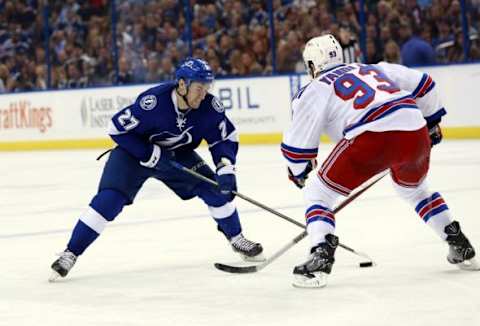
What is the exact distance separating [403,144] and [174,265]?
143cm

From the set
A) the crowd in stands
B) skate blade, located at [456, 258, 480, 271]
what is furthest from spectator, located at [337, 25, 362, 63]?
skate blade, located at [456, 258, 480, 271]

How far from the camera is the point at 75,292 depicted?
4742mm

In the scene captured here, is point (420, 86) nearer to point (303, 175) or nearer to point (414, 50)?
point (303, 175)

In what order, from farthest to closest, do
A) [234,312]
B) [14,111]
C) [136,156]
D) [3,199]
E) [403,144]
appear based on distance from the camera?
[14,111] → [3,199] → [136,156] → [403,144] → [234,312]

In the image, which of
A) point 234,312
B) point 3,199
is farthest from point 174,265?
point 3,199

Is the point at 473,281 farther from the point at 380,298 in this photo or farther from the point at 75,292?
the point at 75,292

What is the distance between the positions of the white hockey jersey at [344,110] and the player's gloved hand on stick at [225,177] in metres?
0.68

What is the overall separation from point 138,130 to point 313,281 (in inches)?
47.4

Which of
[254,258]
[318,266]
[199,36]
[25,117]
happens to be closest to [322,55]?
[318,266]

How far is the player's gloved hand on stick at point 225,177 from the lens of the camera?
518 cm

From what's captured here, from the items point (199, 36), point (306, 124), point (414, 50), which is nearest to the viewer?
point (306, 124)

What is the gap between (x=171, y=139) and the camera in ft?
17.4

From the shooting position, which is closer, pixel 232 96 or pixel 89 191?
pixel 89 191

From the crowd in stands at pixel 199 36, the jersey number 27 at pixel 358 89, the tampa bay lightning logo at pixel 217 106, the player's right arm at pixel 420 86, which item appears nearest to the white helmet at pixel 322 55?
the jersey number 27 at pixel 358 89
